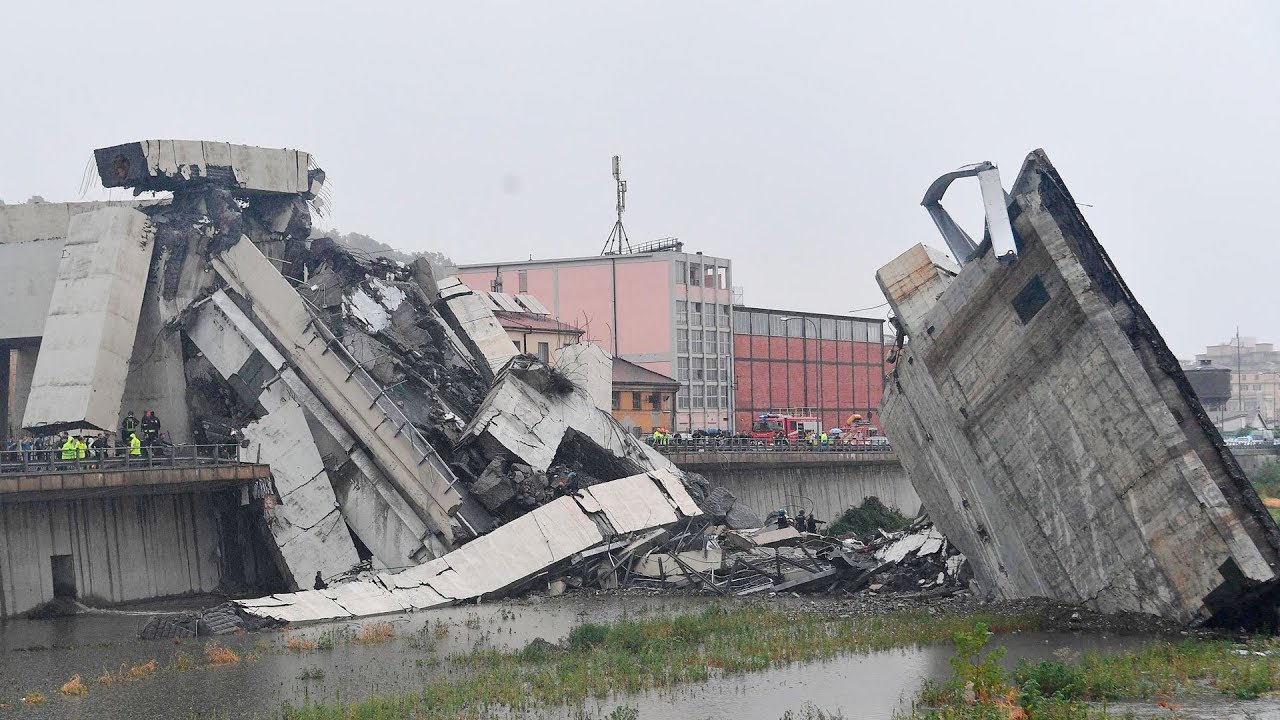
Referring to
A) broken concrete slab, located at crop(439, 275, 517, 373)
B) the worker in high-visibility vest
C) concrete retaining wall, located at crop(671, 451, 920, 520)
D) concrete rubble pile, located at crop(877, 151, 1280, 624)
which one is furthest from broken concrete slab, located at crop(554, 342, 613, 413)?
the worker in high-visibility vest

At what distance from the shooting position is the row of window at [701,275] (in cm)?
6369

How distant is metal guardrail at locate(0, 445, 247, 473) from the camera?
85.7 feet

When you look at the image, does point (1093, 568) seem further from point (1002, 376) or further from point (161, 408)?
point (161, 408)

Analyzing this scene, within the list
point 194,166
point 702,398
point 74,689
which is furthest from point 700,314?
point 74,689

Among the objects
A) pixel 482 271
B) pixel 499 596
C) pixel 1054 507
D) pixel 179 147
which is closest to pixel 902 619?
pixel 1054 507

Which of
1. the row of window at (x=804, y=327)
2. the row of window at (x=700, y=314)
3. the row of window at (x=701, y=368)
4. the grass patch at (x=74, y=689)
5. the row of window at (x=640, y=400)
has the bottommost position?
the grass patch at (x=74, y=689)

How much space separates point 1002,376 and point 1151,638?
5524 millimetres

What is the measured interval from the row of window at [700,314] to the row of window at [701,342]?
1.46 ft

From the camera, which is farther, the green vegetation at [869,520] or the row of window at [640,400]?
the row of window at [640,400]

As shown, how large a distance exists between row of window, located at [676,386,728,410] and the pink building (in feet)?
0.16

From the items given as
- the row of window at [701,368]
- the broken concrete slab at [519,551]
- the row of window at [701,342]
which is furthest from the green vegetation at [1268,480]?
the broken concrete slab at [519,551]

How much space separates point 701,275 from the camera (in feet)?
212

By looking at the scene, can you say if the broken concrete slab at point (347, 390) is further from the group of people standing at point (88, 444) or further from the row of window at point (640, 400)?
the row of window at point (640, 400)

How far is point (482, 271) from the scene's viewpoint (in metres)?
69.0
